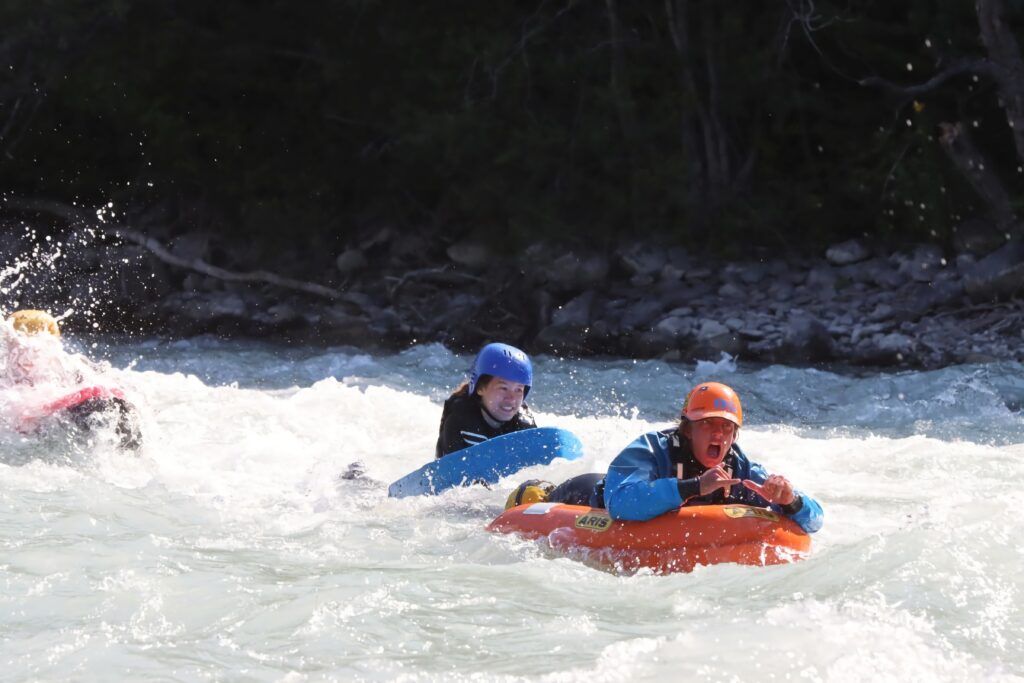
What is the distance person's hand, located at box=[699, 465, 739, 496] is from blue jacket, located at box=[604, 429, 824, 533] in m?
0.04

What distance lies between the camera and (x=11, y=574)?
219 inches

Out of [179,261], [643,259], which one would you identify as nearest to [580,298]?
[643,259]

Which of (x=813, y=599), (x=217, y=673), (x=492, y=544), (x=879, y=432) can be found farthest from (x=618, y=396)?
A: (x=217, y=673)

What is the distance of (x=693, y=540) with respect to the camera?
5.75m

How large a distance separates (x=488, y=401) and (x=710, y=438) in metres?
1.85

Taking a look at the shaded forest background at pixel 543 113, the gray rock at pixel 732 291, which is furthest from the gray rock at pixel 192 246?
the gray rock at pixel 732 291

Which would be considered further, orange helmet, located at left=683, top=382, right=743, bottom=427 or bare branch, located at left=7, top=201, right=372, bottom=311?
bare branch, located at left=7, top=201, right=372, bottom=311

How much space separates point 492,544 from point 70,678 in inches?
86.3

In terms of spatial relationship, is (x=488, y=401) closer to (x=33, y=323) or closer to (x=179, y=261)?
(x=33, y=323)

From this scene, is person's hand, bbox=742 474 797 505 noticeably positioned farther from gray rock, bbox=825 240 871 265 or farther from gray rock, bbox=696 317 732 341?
gray rock, bbox=825 240 871 265

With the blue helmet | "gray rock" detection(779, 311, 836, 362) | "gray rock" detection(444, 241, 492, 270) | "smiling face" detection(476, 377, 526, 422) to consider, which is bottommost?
"smiling face" detection(476, 377, 526, 422)

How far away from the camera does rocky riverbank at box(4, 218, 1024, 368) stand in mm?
13547

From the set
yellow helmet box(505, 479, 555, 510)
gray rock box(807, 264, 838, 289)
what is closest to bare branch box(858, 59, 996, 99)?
gray rock box(807, 264, 838, 289)

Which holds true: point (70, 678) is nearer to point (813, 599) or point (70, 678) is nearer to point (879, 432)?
point (813, 599)
